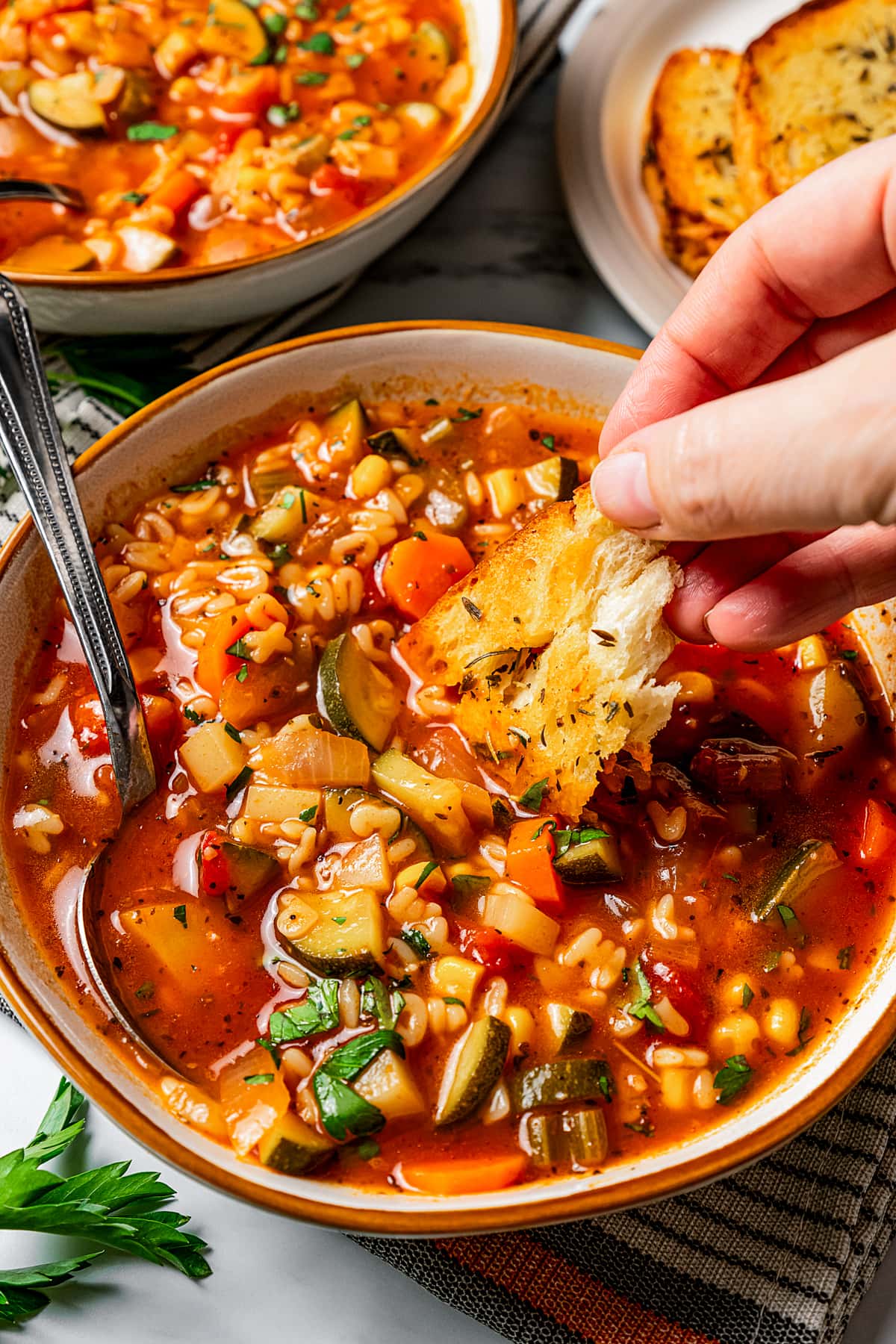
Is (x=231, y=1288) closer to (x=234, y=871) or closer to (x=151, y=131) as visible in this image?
(x=234, y=871)

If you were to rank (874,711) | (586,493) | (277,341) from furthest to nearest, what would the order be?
(277,341) < (874,711) < (586,493)

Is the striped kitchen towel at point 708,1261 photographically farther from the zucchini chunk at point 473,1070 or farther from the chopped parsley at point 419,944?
the chopped parsley at point 419,944

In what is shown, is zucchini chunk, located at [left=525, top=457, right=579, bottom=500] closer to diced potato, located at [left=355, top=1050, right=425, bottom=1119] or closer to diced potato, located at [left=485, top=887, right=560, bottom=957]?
diced potato, located at [left=485, top=887, right=560, bottom=957]

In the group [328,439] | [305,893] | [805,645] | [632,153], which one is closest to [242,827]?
[305,893]

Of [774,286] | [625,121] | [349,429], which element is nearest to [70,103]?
[349,429]

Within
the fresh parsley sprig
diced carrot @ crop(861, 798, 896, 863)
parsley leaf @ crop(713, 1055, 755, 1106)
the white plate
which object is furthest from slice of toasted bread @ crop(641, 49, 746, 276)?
the fresh parsley sprig

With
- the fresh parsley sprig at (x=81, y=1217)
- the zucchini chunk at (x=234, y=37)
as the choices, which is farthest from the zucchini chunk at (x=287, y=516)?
the zucchini chunk at (x=234, y=37)

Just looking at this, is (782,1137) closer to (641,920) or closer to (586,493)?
(641,920)

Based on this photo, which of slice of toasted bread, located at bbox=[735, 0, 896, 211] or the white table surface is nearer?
the white table surface
